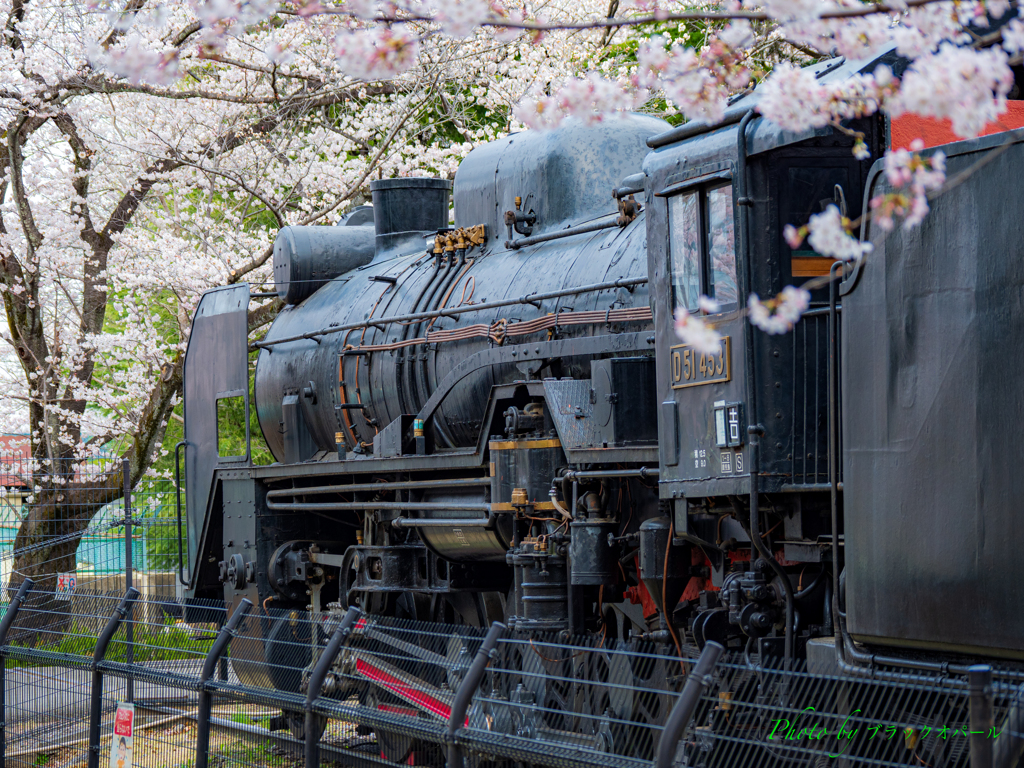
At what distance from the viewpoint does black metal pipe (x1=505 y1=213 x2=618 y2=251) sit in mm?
8008

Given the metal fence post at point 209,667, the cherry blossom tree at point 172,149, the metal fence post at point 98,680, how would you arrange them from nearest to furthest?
the metal fence post at point 209,667 < the metal fence post at point 98,680 < the cherry blossom tree at point 172,149

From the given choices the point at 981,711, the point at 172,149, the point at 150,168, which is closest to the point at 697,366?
the point at 981,711

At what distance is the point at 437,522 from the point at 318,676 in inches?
95.6

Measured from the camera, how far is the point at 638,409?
22.5ft

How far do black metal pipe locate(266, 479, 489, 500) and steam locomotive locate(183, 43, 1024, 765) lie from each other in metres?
0.03

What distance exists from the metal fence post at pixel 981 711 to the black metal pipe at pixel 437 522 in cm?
440

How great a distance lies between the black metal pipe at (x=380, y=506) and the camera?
8.09m

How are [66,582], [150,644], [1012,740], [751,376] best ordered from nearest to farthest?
[1012,740] → [751,376] → [150,644] → [66,582]

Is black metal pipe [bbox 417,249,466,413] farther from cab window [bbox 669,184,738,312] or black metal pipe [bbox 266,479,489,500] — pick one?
cab window [bbox 669,184,738,312]

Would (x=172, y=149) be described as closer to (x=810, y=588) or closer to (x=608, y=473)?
(x=608, y=473)

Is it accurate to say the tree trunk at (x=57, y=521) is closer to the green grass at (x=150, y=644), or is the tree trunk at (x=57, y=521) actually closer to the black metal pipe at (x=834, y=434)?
the green grass at (x=150, y=644)

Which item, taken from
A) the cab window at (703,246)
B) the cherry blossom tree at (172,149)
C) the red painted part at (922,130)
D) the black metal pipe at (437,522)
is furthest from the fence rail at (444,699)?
the cherry blossom tree at (172,149)

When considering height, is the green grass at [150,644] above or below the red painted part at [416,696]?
Result: above

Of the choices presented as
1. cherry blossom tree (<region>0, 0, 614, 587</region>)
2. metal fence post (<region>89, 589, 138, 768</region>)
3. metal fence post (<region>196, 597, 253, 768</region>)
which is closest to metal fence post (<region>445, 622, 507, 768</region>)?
metal fence post (<region>196, 597, 253, 768</region>)
